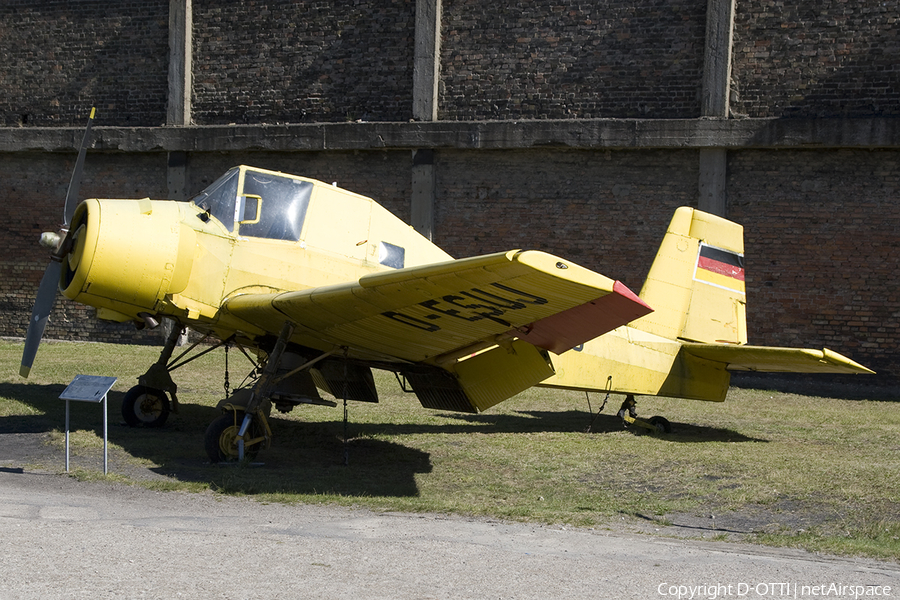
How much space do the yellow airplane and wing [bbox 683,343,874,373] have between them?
2 centimetres

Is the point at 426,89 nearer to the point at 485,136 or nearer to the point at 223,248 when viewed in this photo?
the point at 485,136

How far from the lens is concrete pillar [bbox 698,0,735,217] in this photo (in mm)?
14445

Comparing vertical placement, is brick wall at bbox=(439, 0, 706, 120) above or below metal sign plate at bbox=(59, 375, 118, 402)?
above

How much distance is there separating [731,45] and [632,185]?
2939 millimetres

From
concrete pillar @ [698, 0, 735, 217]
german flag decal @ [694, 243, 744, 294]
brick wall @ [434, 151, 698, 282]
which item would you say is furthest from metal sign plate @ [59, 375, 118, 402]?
concrete pillar @ [698, 0, 735, 217]

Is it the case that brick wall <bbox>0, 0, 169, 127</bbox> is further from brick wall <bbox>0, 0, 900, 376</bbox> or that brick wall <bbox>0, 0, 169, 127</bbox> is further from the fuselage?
the fuselage

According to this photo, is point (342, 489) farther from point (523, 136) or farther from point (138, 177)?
point (138, 177)

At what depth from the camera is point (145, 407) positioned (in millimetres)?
9477

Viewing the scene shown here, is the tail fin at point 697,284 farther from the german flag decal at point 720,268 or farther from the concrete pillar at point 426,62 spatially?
the concrete pillar at point 426,62

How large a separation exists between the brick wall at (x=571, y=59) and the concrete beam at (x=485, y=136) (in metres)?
0.45

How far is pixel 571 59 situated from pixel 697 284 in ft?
22.2

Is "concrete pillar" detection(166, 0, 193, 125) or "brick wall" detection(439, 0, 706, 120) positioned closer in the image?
"brick wall" detection(439, 0, 706, 120)

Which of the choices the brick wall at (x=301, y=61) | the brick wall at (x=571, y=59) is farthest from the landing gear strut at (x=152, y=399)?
the brick wall at (x=571, y=59)

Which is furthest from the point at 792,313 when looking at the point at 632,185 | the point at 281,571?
the point at 281,571
